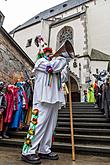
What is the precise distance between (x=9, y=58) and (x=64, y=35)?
11.3 metres

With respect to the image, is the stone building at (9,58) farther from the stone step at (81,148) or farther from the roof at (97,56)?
the roof at (97,56)

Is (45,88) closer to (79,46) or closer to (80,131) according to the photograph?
(80,131)

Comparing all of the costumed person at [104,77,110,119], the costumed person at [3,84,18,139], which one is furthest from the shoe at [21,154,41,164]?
the costumed person at [104,77,110,119]

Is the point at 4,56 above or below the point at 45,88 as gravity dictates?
above

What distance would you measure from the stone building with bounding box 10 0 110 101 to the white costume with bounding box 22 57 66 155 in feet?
35.2

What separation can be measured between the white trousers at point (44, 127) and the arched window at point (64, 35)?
15.3m

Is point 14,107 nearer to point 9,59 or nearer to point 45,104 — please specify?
point 45,104

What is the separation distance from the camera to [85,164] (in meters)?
2.18

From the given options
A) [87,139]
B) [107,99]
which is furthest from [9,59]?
[87,139]

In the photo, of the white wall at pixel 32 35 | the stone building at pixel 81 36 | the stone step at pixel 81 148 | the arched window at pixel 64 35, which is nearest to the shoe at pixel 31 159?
the stone step at pixel 81 148

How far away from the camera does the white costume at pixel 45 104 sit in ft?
7.79

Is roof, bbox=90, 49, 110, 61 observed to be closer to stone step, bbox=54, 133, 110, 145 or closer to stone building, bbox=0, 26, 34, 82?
stone building, bbox=0, 26, 34, 82

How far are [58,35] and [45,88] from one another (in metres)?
16.6

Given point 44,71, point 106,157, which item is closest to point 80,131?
point 106,157
